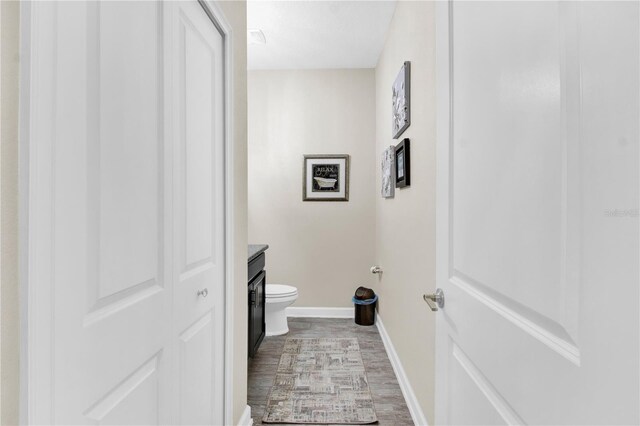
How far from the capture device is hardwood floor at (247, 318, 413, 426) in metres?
2.16

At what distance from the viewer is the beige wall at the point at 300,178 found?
13.2ft

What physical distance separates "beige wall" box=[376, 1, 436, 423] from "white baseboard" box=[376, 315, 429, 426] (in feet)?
0.18

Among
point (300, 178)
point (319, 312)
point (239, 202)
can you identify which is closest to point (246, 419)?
point (239, 202)

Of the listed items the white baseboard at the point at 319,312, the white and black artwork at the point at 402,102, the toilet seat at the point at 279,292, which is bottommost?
the white baseboard at the point at 319,312

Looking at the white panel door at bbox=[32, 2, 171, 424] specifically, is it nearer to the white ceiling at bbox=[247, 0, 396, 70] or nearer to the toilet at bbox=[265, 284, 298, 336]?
the white ceiling at bbox=[247, 0, 396, 70]

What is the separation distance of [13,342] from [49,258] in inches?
5.1

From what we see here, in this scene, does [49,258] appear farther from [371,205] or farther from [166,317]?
[371,205]

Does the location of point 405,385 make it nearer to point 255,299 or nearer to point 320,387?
point 320,387

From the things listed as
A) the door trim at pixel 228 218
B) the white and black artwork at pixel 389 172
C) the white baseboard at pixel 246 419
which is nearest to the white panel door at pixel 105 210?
the door trim at pixel 228 218

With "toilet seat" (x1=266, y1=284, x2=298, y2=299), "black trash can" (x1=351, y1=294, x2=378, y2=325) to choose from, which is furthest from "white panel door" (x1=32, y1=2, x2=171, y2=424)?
"black trash can" (x1=351, y1=294, x2=378, y2=325)

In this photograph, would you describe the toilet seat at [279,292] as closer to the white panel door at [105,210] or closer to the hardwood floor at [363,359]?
the hardwood floor at [363,359]

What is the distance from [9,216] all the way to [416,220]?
1.82 metres

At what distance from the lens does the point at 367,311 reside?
3.76m

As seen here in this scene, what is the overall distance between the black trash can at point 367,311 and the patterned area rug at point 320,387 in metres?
0.54
